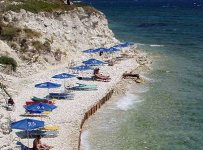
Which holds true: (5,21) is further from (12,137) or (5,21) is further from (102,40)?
(12,137)

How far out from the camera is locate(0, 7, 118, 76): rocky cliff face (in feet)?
226

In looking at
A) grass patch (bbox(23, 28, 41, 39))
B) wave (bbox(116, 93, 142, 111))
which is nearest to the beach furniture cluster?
wave (bbox(116, 93, 142, 111))

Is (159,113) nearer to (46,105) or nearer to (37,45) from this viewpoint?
(46,105)

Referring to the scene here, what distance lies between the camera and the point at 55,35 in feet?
258

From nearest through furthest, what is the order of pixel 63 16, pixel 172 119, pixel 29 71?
pixel 172 119, pixel 29 71, pixel 63 16

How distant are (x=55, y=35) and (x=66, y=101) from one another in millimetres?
26869

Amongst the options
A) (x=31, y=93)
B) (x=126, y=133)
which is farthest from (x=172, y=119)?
(x=31, y=93)

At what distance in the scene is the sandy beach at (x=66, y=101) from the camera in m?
42.1

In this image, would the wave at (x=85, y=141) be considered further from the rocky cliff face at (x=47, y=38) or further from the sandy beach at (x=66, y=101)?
the rocky cliff face at (x=47, y=38)

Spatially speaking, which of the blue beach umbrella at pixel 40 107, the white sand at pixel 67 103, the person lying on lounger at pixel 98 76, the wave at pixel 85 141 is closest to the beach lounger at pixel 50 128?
the white sand at pixel 67 103

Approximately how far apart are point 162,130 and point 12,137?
15.8 m

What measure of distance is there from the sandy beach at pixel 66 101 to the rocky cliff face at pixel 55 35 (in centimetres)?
310

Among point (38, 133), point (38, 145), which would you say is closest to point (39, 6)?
point (38, 133)

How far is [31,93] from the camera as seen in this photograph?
184 ft
